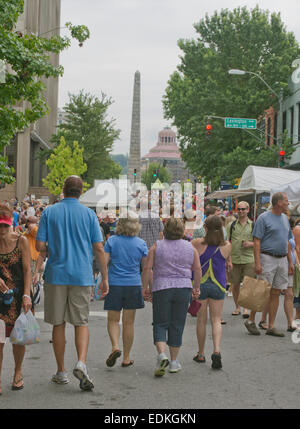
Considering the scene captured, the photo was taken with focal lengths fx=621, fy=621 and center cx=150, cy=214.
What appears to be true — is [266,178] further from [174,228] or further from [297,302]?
[174,228]

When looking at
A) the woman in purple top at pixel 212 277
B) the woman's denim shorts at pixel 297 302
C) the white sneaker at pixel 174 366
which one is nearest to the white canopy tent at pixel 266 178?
the woman's denim shorts at pixel 297 302

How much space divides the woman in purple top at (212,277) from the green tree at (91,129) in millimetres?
54676

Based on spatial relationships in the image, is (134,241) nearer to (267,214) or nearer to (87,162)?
(267,214)

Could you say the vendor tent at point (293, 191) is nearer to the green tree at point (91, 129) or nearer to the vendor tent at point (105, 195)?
the vendor tent at point (105, 195)

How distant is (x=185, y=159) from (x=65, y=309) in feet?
112

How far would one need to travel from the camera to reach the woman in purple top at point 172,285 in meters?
6.19

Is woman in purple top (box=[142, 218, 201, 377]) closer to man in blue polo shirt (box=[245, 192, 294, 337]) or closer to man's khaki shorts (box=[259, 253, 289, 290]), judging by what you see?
man in blue polo shirt (box=[245, 192, 294, 337])

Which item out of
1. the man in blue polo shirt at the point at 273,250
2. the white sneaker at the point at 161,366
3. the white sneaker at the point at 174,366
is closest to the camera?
the white sneaker at the point at 161,366

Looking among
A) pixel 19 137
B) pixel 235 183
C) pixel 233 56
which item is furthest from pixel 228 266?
pixel 19 137

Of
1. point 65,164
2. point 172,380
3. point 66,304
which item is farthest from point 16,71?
point 65,164

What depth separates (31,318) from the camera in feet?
17.6

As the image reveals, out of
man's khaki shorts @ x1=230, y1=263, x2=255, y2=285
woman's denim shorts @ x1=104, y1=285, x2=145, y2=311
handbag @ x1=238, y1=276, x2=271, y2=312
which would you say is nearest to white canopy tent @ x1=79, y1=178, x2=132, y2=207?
man's khaki shorts @ x1=230, y1=263, x2=255, y2=285

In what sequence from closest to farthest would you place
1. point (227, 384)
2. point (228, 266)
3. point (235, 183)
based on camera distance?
point (227, 384) → point (228, 266) → point (235, 183)

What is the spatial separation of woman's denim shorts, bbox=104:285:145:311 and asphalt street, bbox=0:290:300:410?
2.05 ft
